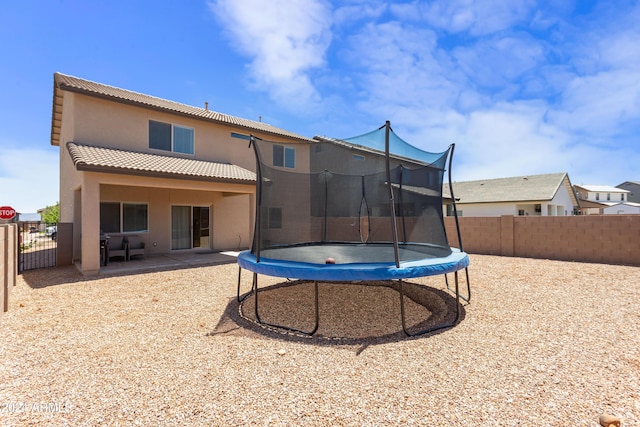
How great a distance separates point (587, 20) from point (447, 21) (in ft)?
10.2

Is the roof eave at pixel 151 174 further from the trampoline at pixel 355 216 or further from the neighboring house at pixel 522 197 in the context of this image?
the neighboring house at pixel 522 197

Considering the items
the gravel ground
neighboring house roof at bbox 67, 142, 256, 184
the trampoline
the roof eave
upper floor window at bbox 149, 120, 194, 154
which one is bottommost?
the gravel ground

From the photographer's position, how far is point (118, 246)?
8.77 metres

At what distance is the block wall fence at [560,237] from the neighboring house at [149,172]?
7.26m

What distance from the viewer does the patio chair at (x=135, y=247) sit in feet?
28.2

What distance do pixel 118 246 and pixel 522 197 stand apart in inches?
888

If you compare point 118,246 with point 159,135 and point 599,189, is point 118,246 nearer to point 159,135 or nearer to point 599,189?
point 159,135

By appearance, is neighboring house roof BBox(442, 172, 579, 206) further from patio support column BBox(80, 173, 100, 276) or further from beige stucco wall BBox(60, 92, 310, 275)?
patio support column BBox(80, 173, 100, 276)

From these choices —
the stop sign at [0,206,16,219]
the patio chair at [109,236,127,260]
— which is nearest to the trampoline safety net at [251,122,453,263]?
the patio chair at [109,236,127,260]

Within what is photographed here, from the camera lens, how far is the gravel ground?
193cm

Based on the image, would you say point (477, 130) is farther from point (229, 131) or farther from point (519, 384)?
point (519, 384)

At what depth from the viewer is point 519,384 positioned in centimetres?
224

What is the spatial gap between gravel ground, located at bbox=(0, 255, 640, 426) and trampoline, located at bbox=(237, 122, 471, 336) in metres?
0.43

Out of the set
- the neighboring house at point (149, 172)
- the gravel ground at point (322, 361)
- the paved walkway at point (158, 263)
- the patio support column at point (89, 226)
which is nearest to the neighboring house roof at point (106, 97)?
the neighboring house at point (149, 172)
